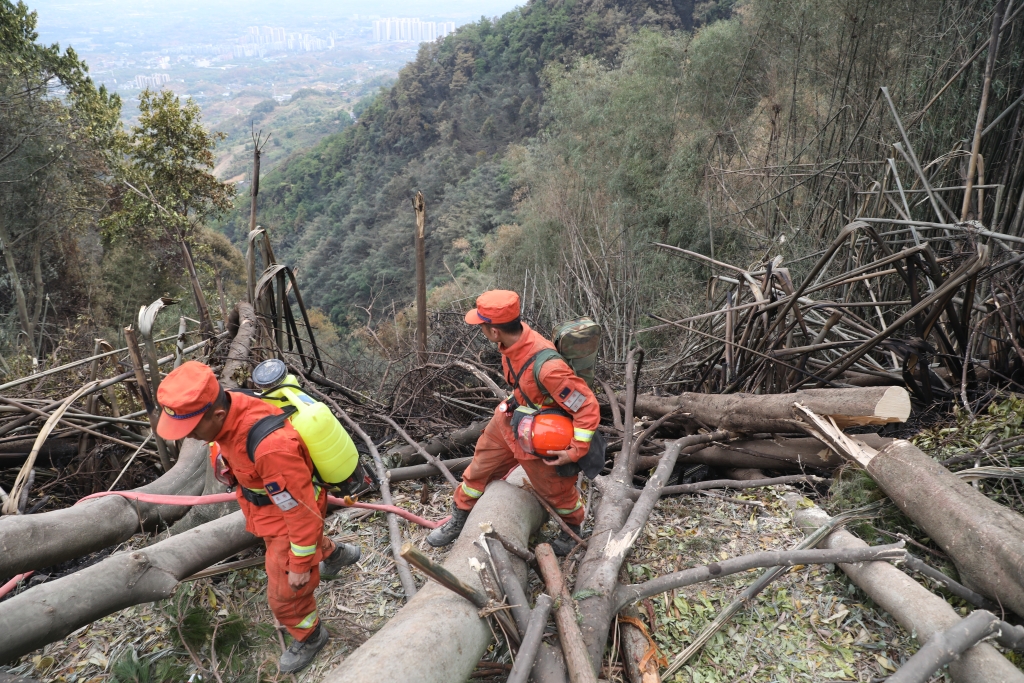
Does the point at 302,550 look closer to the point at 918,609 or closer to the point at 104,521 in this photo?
the point at 104,521

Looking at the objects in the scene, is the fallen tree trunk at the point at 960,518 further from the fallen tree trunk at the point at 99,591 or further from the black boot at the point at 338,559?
the fallen tree trunk at the point at 99,591

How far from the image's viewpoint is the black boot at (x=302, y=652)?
2314 mm

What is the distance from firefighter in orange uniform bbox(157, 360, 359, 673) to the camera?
6.55ft

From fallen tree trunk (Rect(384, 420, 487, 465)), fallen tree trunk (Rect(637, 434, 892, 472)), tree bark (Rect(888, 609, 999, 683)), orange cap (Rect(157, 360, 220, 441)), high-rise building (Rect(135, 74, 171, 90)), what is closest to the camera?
tree bark (Rect(888, 609, 999, 683))

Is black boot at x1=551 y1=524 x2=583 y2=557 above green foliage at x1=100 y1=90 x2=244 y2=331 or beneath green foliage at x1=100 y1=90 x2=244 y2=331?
beneath

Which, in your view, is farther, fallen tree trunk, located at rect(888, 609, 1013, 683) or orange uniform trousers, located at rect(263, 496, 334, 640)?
orange uniform trousers, located at rect(263, 496, 334, 640)

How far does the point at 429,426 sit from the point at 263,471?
6.81 ft

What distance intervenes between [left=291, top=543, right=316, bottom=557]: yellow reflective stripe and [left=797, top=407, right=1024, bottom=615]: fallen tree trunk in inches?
102

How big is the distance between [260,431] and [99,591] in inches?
28.1

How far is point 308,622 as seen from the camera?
2.33 metres

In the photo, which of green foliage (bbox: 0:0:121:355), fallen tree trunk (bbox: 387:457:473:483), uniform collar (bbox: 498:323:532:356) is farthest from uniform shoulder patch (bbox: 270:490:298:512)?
green foliage (bbox: 0:0:121:355)

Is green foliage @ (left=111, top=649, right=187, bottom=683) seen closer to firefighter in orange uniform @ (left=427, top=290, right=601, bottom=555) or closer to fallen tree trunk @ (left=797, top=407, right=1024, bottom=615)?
firefighter in orange uniform @ (left=427, top=290, right=601, bottom=555)

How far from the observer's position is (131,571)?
197 centimetres

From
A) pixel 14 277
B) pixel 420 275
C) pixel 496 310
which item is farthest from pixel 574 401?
pixel 14 277
